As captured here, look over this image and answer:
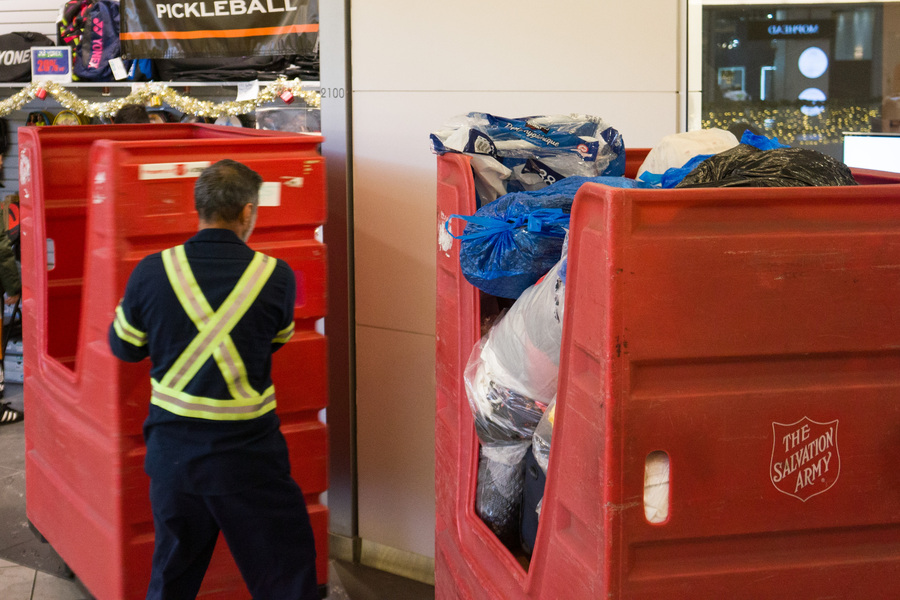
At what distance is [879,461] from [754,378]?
306mm

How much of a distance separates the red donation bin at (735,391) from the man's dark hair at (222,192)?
1.25m

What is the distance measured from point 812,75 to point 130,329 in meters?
2.92

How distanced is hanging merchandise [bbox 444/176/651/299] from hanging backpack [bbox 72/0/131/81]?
509 centimetres

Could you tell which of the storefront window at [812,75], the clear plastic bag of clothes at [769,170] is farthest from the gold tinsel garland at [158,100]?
the clear plastic bag of clothes at [769,170]

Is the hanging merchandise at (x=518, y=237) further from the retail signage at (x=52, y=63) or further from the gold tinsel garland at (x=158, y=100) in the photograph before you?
the retail signage at (x=52, y=63)

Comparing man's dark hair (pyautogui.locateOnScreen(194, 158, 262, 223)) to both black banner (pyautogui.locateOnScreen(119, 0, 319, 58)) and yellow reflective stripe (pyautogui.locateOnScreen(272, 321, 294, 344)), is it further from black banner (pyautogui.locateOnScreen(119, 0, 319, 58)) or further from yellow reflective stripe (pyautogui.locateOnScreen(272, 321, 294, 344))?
black banner (pyautogui.locateOnScreen(119, 0, 319, 58))

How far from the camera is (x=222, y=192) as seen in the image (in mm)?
2564

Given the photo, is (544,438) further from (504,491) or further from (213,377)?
(213,377)

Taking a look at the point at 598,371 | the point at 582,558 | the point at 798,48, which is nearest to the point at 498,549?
the point at 582,558

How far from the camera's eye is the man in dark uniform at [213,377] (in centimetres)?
252

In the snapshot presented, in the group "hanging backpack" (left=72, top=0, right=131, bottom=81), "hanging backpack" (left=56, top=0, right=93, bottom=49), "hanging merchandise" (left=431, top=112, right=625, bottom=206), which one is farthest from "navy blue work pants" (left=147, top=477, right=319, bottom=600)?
"hanging backpack" (left=56, top=0, right=93, bottom=49)

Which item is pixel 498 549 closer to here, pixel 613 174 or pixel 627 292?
pixel 627 292

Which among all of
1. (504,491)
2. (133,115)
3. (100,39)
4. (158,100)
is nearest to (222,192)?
(504,491)

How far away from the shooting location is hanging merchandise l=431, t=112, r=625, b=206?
97.7 inches
